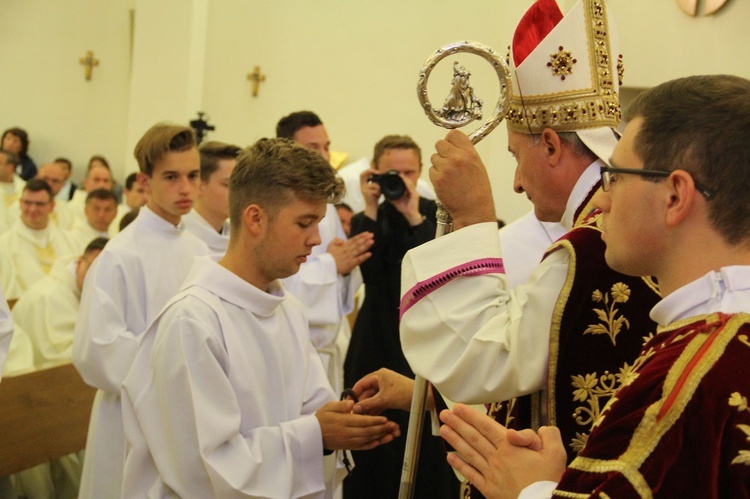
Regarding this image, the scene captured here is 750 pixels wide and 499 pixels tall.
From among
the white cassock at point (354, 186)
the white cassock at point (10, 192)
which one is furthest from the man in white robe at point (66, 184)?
the white cassock at point (354, 186)

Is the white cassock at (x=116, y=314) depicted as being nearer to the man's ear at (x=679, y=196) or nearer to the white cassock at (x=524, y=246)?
the white cassock at (x=524, y=246)

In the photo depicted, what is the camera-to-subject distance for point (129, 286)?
3908mm

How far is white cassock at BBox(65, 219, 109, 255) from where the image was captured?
9.35 meters

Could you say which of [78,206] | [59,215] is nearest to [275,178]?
[59,215]

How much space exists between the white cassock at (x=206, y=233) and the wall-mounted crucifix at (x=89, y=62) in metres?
10.3

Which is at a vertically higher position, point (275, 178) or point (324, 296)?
point (275, 178)

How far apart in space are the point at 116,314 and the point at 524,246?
5.75 ft

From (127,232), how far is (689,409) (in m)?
3.25

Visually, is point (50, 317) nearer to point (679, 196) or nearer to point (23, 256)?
point (23, 256)

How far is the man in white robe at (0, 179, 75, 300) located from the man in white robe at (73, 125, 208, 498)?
14.7ft

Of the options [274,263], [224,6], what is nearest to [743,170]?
[274,263]

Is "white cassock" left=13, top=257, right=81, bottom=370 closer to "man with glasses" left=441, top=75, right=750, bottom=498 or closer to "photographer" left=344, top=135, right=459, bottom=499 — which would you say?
"photographer" left=344, top=135, right=459, bottom=499

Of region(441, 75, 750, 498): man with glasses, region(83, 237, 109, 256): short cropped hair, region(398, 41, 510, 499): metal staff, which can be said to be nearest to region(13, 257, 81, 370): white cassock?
region(83, 237, 109, 256): short cropped hair

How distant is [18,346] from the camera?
19.7 feet
